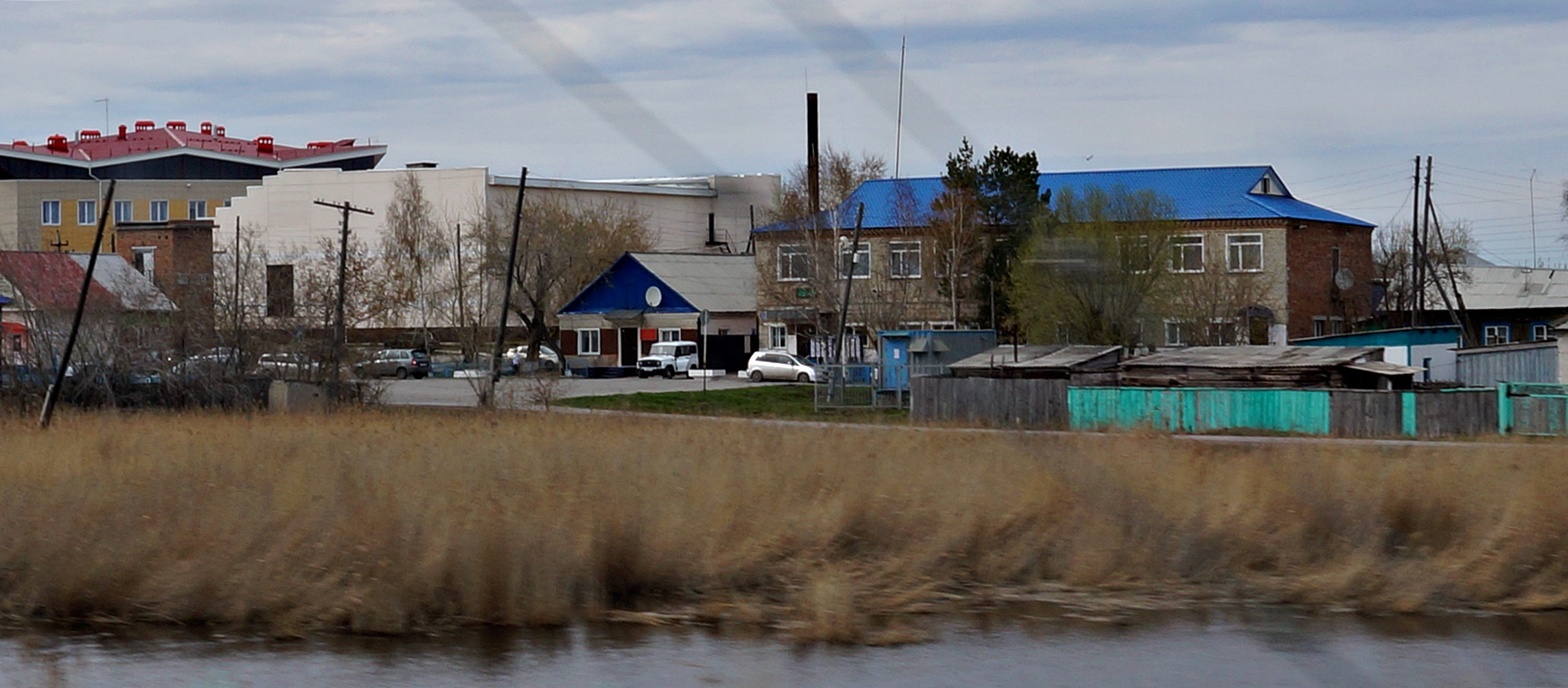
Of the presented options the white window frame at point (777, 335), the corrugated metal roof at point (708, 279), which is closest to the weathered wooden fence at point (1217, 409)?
the white window frame at point (777, 335)

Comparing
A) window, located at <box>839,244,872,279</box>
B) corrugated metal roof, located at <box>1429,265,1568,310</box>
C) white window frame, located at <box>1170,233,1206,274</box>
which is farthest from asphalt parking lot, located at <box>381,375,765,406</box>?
corrugated metal roof, located at <box>1429,265,1568,310</box>

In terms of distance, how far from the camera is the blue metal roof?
6444 centimetres

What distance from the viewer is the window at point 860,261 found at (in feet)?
211

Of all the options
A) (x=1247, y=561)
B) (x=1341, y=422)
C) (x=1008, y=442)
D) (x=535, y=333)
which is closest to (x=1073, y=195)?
(x=1341, y=422)

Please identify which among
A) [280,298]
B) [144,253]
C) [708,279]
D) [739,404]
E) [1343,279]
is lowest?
[739,404]

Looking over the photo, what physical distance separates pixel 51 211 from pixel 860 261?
2570 inches

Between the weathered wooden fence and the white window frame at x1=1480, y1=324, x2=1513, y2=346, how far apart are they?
139 feet

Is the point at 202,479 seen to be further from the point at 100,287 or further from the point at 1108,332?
the point at 1108,332

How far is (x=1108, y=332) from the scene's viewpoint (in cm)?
5031

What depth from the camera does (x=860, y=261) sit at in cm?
6694

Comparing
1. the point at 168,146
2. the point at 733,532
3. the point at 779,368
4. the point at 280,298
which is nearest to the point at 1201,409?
the point at 733,532

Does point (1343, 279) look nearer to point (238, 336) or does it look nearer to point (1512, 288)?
point (1512, 288)

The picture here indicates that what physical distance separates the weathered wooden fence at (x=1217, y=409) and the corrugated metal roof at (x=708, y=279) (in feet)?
109

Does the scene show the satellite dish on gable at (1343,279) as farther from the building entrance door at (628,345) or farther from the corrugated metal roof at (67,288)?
the corrugated metal roof at (67,288)
